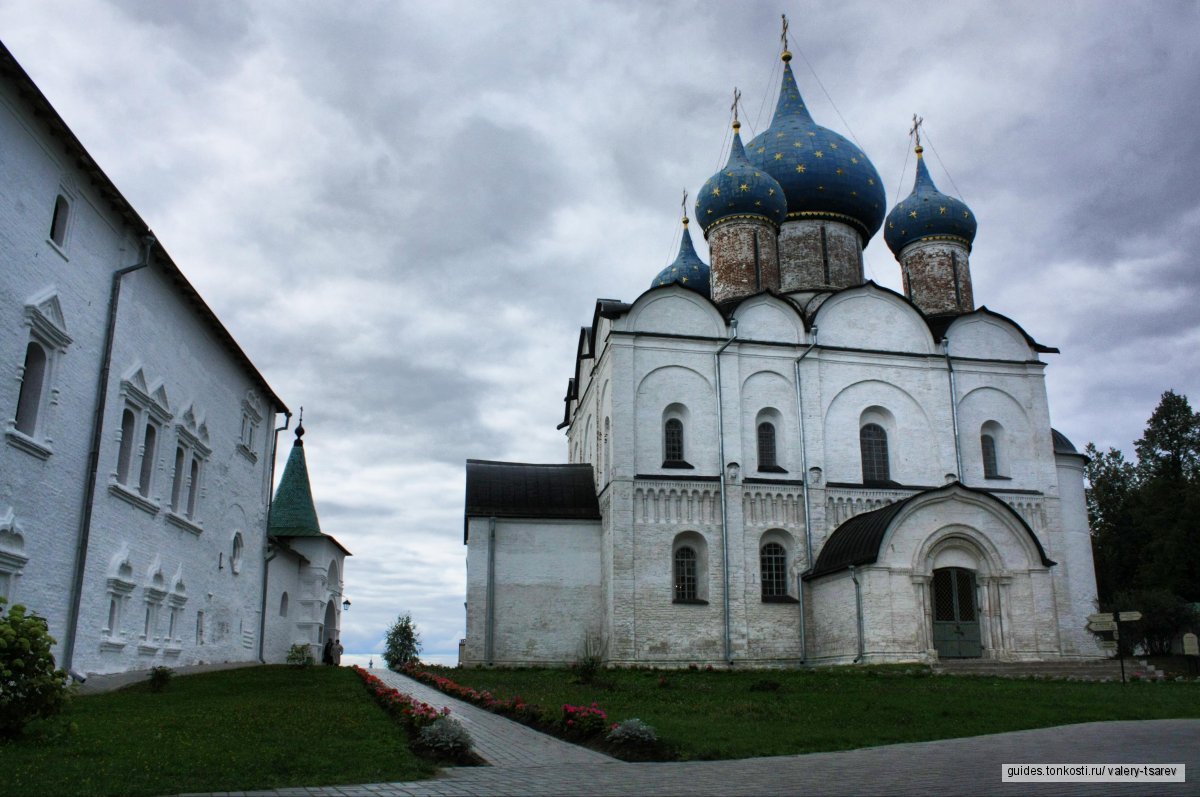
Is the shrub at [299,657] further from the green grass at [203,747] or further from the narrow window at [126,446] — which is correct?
the green grass at [203,747]

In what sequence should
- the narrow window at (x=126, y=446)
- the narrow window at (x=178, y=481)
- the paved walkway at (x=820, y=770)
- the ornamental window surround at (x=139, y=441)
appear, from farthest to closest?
1. the narrow window at (x=178, y=481)
2. the narrow window at (x=126, y=446)
3. the ornamental window surround at (x=139, y=441)
4. the paved walkway at (x=820, y=770)

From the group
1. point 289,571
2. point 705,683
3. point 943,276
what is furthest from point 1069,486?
point 289,571

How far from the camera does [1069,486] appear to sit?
27.0 meters

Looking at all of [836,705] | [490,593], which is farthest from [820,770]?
[490,593]

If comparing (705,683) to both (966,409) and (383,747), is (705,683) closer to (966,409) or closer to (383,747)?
(383,747)

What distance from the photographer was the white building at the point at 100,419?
1188cm

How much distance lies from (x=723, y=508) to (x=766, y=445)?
248 cm

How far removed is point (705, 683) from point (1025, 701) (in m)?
5.46

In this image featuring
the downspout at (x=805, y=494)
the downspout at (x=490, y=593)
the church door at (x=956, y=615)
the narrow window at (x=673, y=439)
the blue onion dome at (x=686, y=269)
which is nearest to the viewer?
the church door at (x=956, y=615)

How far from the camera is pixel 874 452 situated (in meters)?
26.3

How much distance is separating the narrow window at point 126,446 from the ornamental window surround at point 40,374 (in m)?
2.40

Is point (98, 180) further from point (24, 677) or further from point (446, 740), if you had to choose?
point (446, 740)

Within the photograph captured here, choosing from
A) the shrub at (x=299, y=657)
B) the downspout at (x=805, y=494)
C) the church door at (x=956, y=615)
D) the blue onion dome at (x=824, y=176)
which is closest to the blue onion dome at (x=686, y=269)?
the blue onion dome at (x=824, y=176)

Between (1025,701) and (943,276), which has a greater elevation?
(943,276)
